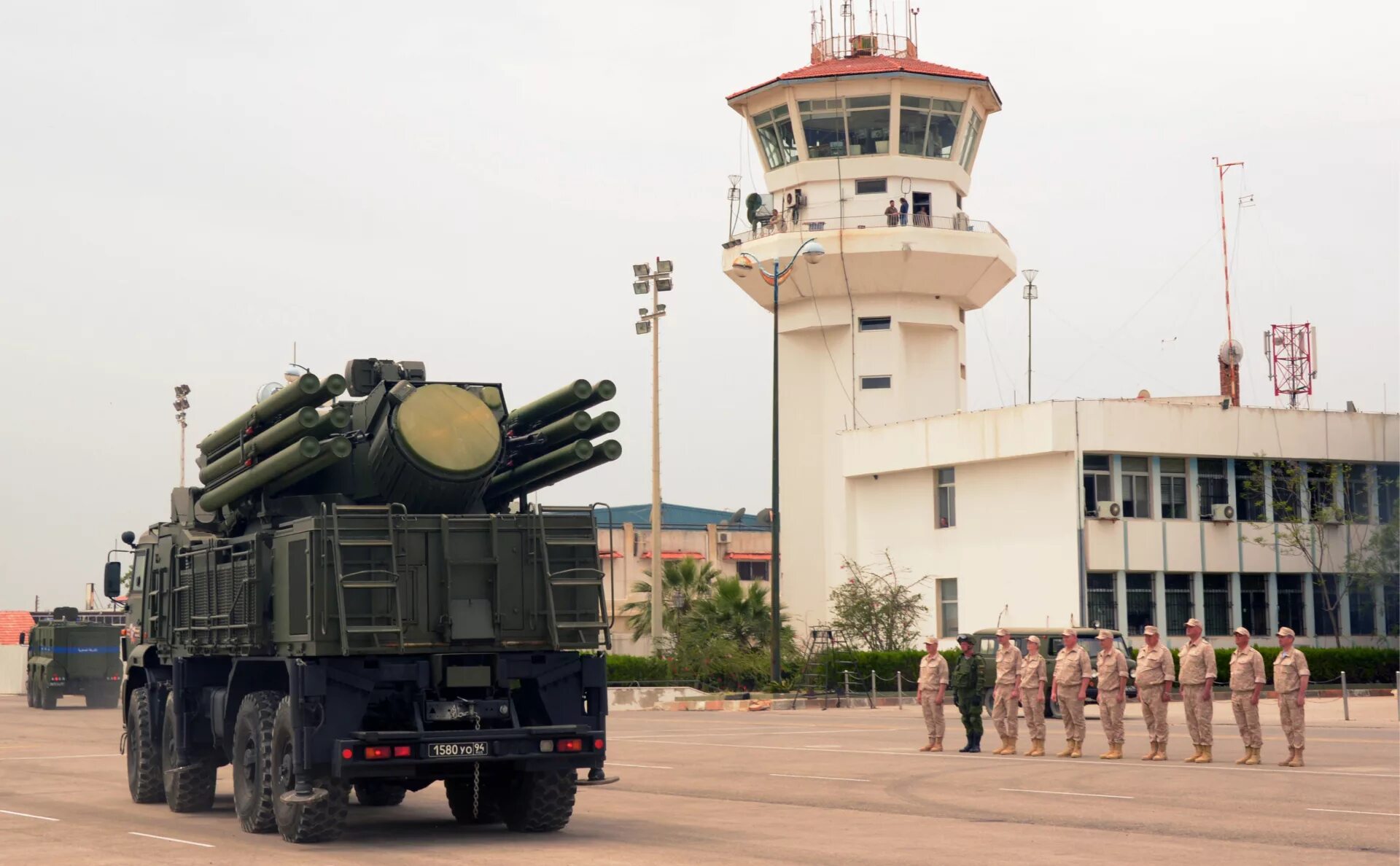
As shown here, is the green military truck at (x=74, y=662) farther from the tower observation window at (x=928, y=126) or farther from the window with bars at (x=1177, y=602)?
the window with bars at (x=1177, y=602)

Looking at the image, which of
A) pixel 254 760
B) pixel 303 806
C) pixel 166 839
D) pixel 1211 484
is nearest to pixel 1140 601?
pixel 1211 484

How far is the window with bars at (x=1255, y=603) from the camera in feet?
149

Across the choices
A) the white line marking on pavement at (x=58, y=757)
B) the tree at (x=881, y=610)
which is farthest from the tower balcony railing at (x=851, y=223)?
the white line marking on pavement at (x=58, y=757)

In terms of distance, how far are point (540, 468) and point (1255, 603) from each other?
34.9 metres

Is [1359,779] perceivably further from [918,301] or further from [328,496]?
[918,301]

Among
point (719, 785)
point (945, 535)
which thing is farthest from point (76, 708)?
point (719, 785)

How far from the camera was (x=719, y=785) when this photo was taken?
19.4 meters

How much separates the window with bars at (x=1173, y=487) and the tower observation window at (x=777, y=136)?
53.3 ft

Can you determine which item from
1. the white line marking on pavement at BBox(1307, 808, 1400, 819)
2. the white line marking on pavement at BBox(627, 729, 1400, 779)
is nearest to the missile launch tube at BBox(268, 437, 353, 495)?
the white line marking on pavement at BBox(1307, 808, 1400, 819)

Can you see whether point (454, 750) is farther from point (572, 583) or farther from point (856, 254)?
point (856, 254)

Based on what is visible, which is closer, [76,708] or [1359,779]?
[1359,779]

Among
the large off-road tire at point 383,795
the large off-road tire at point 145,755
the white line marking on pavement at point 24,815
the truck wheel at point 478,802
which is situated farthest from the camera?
the large off-road tire at point 145,755

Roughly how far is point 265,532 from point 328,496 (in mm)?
873

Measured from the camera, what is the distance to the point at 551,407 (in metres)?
15.4
